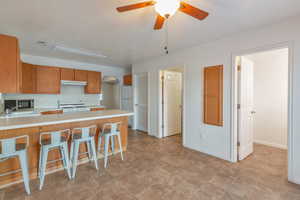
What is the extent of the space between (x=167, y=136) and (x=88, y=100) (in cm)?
303

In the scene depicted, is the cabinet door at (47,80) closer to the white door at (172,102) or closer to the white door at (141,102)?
the white door at (141,102)

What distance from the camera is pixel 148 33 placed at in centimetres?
261

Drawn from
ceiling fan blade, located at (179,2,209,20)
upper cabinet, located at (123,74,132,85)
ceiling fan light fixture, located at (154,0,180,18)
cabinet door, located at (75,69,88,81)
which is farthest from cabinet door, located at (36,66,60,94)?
ceiling fan blade, located at (179,2,209,20)

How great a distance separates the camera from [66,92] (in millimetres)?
4738

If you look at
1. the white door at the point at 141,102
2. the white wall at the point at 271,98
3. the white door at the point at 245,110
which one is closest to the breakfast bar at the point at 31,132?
the white door at the point at 141,102

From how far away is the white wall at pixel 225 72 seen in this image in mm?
2057

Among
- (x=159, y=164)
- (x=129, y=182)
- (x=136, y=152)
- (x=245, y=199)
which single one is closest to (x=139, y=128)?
(x=136, y=152)

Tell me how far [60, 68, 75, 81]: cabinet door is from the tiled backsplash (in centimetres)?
48

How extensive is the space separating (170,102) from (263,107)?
2.38 meters

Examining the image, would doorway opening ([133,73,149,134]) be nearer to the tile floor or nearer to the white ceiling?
the white ceiling

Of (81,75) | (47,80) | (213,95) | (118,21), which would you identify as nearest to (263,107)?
(213,95)

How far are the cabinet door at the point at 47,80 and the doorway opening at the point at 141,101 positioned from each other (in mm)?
2323

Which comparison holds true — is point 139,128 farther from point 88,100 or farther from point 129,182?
point 129,182

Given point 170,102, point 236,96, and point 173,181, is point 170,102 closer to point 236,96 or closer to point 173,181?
point 236,96
